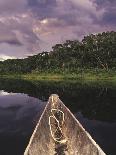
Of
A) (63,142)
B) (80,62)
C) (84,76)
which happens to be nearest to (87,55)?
(80,62)

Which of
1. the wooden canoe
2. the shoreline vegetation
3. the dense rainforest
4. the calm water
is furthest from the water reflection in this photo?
the dense rainforest

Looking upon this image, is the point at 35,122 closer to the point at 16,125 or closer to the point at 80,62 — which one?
the point at 16,125

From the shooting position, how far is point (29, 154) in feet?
37.5

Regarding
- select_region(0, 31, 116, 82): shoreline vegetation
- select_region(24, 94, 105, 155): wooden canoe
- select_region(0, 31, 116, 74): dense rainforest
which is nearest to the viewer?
select_region(24, 94, 105, 155): wooden canoe

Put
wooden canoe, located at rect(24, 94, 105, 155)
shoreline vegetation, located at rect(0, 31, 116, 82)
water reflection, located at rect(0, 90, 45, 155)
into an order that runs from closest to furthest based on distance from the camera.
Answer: wooden canoe, located at rect(24, 94, 105, 155) → water reflection, located at rect(0, 90, 45, 155) → shoreline vegetation, located at rect(0, 31, 116, 82)

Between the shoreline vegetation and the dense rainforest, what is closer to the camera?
the shoreline vegetation

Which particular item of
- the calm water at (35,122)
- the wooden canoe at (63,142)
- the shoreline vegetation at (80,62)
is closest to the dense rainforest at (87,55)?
the shoreline vegetation at (80,62)

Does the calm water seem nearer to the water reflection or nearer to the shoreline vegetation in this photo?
the water reflection

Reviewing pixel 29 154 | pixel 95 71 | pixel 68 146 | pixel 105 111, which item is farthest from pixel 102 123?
pixel 95 71

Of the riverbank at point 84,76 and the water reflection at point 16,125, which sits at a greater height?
the riverbank at point 84,76

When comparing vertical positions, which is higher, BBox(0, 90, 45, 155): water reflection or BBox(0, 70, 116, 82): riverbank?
BBox(0, 70, 116, 82): riverbank

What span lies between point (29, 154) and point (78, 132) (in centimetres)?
423

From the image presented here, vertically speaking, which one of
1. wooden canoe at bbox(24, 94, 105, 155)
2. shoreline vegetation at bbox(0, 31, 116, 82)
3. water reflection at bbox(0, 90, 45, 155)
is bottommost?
water reflection at bbox(0, 90, 45, 155)

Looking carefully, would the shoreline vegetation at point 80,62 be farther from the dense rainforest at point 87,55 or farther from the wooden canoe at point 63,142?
the wooden canoe at point 63,142
